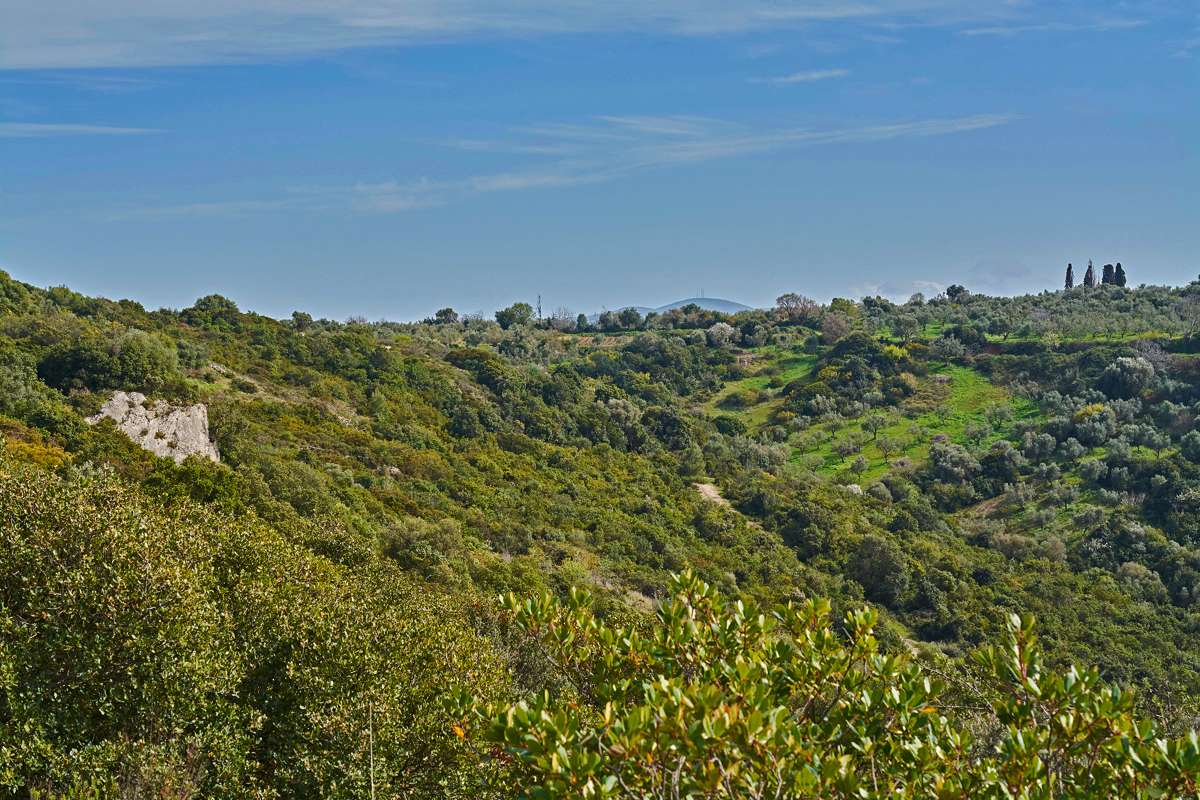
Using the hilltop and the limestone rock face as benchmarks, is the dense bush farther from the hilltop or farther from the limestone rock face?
the limestone rock face

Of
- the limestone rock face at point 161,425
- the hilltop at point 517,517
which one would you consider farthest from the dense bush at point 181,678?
the limestone rock face at point 161,425

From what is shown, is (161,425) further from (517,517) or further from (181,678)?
(181,678)

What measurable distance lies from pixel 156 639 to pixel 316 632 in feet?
8.89

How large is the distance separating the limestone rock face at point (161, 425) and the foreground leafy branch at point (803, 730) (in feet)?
95.8

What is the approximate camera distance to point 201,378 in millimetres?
45281

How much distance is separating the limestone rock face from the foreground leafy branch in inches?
1149

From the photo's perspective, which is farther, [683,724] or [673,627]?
[673,627]

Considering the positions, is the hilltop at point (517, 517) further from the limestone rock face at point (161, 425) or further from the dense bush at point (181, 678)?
the limestone rock face at point (161, 425)

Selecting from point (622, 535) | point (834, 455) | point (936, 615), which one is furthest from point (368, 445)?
point (834, 455)

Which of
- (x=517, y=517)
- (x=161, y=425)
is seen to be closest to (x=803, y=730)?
(x=161, y=425)

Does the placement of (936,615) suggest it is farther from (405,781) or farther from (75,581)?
(75,581)

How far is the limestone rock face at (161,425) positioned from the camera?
1276 inches

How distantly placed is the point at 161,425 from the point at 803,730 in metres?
32.2

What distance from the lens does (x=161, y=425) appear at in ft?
109
